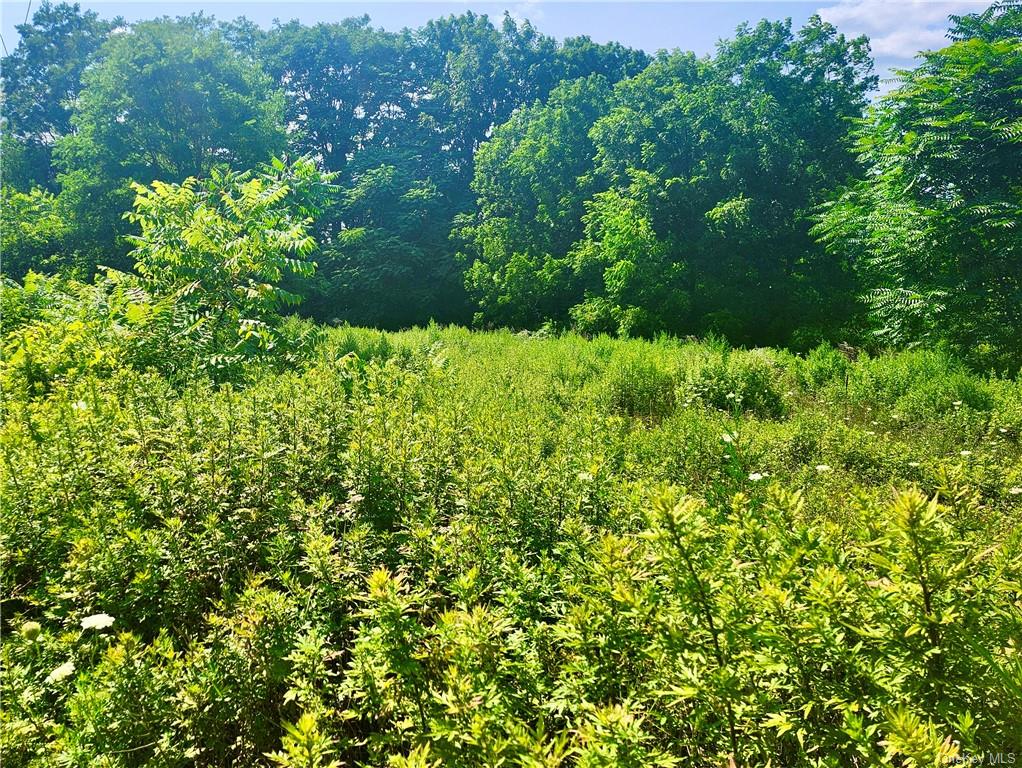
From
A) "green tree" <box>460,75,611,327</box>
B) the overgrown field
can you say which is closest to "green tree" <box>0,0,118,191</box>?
"green tree" <box>460,75,611,327</box>

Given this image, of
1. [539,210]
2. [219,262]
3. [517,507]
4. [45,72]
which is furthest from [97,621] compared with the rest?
[45,72]

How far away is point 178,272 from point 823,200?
1852cm

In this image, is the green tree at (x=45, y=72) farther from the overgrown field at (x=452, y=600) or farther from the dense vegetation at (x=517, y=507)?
the overgrown field at (x=452, y=600)

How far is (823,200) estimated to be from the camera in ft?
57.2

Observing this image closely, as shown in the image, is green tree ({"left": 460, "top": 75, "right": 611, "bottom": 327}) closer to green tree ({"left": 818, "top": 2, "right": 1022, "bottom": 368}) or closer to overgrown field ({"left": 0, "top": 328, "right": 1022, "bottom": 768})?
green tree ({"left": 818, "top": 2, "right": 1022, "bottom": 368})

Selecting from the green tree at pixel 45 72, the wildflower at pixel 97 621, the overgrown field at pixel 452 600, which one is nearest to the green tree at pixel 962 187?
the overgrown field at pixel 452 600

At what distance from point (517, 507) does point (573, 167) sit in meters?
23.4

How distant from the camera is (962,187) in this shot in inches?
396

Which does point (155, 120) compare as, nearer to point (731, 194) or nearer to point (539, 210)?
point (539, 210)

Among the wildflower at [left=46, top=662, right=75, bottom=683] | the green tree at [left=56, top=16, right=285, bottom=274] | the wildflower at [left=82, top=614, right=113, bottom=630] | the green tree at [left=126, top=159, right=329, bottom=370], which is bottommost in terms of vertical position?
the wildflower at [left=46, top=662, right=75, bottom=683]

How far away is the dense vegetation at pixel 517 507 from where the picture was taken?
143cm

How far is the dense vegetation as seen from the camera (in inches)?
56.2

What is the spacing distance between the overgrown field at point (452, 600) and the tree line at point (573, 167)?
380 centimetres

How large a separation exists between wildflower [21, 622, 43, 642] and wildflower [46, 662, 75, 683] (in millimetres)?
160
